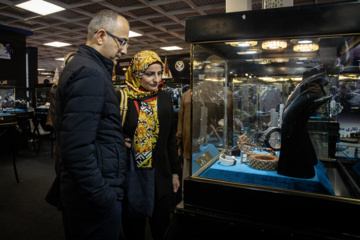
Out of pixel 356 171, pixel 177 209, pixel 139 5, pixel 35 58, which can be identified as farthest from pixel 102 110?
pixel 35 58

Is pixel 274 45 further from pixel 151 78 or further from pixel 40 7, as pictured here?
pixel 40 7

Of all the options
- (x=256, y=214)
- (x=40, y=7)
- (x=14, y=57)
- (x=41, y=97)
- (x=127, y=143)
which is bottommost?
(x=256, y=214)

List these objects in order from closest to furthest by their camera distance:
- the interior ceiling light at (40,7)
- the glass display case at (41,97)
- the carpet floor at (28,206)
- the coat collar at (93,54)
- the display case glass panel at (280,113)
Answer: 1. the coat collar at (93,54)
2. the display case glass panel at (280,113)
3. the carpet floor at (28,206)
4. the interior ceiling light at (40,7)
5. the glass display case at (41,97)

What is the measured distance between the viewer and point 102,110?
1086 millimetres

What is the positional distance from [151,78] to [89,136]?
2.37ft

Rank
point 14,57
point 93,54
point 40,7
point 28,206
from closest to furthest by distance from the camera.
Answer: point 93,54
point 28,206
point 40,7
point 14,57

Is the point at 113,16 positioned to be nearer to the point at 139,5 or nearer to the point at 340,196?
the point at 340,196

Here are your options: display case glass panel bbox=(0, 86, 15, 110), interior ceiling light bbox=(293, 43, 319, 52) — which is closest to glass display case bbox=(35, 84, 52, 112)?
display case glass panel bbox=(0, 86, 15, 110)

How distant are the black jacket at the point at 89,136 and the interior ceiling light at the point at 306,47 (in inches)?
46.6

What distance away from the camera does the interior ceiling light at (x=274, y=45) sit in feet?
4.79

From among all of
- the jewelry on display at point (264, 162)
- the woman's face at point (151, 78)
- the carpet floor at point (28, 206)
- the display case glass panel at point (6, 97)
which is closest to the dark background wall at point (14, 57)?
the display case glass panel at point (6, 97)

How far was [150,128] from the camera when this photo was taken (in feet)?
5.23

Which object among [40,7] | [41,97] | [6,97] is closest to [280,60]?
[40,7]

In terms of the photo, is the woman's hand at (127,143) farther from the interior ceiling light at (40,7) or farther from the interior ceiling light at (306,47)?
the interior ceiling light at (40,7)
